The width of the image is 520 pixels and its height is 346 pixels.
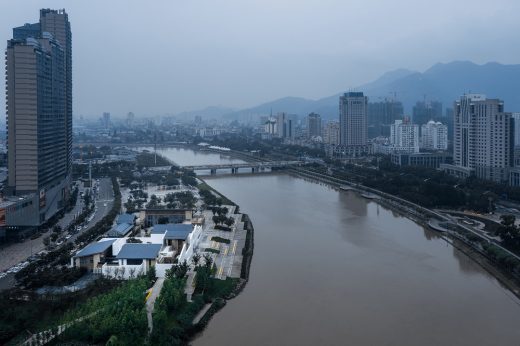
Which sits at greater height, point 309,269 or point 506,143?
point 506,143

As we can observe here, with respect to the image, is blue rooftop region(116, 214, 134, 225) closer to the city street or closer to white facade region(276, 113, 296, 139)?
the city street

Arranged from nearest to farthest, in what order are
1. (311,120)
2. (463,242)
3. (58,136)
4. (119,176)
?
(463,242) < (58,136) < (119,176) < (311,120)

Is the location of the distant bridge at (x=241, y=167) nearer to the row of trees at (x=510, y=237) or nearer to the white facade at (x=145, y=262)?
the white facade at (x=145, y=262)

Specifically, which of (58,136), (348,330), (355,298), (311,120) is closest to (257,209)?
(58,136)

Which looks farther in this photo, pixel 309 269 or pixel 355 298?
pixel 309 269

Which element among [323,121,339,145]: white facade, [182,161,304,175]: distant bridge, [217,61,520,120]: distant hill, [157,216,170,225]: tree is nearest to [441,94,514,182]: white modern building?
[182,161,304,175]: distant bridge

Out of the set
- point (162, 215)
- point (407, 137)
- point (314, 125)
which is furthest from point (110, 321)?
point (314, 125)

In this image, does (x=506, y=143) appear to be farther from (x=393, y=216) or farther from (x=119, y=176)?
(x=119, y=176)

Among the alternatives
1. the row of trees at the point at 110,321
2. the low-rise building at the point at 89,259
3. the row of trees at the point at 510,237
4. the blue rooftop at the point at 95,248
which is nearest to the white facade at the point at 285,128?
the row of trees at the point at 510,237
